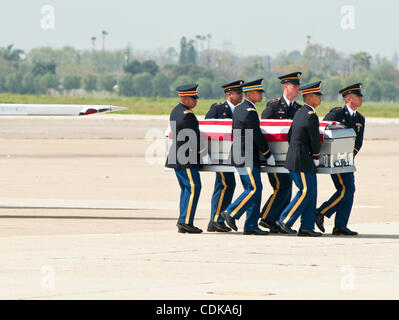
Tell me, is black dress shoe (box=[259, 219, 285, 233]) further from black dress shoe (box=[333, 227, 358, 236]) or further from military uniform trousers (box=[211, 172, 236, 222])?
black dress shoe (box=[333, 227, 358, 236])

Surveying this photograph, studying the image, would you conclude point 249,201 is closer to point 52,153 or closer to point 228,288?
point 228,288

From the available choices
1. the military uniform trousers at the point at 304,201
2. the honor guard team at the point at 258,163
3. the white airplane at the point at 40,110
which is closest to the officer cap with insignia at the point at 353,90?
the honor guard team at the point at 258,163

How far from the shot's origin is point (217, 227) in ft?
52.9

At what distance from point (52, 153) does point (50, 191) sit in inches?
616

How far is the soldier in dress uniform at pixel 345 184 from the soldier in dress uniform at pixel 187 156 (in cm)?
191

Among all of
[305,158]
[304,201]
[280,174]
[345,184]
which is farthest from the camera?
[280,174]

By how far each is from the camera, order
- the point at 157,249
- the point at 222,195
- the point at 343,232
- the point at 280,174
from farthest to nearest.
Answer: the point at 222,195
the point at 280,174
the point at 343,232
the point at 157,249

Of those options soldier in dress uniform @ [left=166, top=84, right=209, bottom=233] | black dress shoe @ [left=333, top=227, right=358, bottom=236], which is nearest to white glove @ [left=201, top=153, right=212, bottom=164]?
soldier in dress uniform @ [left=166, top=84, right=209, bottom=233]

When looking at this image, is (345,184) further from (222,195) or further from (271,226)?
(222,195)

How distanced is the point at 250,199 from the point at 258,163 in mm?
523

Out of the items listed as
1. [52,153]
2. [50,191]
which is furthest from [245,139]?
[52,153]

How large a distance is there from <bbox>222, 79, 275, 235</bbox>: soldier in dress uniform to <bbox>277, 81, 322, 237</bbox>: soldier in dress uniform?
395mm

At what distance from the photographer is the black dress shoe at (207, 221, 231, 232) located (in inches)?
634

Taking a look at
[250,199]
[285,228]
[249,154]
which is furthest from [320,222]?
[249,154]
